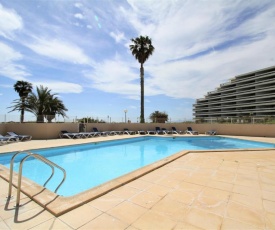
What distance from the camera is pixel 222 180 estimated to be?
13.7 feet

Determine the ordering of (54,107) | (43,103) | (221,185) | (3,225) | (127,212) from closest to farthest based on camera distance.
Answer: (3,225)
(127,212)
(221,185)
(43,103)
(54,107)

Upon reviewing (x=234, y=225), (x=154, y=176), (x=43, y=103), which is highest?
(x=43, y=103)

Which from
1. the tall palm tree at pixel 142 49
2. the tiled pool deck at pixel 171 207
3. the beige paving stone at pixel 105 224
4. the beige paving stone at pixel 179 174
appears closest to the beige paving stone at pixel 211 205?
the tiled pool deck at pixel 171 207

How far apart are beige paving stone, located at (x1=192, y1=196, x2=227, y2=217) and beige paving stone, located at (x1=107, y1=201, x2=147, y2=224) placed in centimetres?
94

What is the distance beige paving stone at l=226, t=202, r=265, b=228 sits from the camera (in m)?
2.48

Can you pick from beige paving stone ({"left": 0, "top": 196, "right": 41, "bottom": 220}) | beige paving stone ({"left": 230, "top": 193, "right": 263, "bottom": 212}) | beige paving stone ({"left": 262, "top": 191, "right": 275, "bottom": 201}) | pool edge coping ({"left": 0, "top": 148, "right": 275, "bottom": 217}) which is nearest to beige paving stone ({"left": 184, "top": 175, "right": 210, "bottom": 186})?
beige paving stone ({"left": 230, "top": 193, "right": 263, "bottom": 212})

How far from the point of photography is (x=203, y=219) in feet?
8.31

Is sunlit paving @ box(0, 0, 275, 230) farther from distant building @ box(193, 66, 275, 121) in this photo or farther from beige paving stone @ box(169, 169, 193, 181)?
distant building @ box(193, 66, 275, 121)

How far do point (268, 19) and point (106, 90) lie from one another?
18228 millimetres

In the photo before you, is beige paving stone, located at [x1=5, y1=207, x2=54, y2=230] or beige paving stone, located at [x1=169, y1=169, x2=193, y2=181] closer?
beige paving stone, located at [x1=5, y1=207, x2=54, y2=230]

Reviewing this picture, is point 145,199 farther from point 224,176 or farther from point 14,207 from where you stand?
point 224,176

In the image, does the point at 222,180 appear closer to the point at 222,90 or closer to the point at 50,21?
the point at 50,21

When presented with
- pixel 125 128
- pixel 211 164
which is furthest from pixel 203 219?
pixel 125 128

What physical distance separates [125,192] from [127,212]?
30.0 inches
